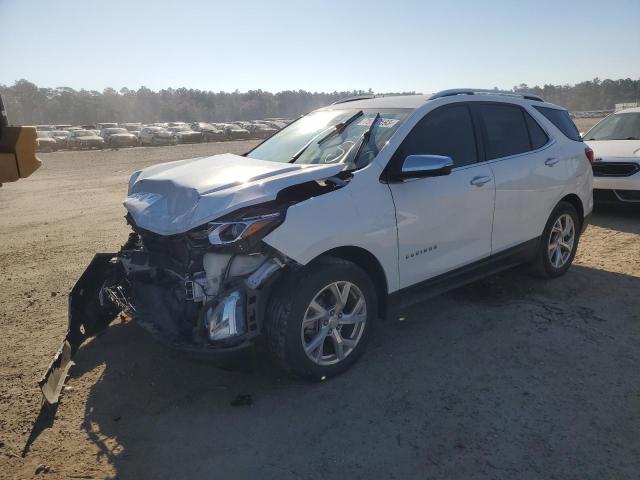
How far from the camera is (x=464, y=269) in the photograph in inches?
165

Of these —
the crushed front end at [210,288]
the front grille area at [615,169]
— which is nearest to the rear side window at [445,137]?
the crushed front end at [210,288]

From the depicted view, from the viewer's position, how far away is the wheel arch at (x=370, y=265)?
11.2ft

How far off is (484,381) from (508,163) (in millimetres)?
2097

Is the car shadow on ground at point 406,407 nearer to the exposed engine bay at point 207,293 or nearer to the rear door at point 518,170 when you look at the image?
the exposed engine bay at point 207,293

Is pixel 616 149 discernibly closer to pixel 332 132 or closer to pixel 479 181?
pixel 479 181

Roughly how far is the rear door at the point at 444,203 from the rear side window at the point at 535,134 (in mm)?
917

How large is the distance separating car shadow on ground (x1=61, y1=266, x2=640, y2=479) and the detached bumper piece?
0.23 metres

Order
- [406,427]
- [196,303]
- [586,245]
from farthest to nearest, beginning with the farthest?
[586,245], [196,303], [406,427]

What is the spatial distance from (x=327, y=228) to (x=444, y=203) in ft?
3.86

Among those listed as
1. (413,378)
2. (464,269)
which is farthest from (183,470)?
(464,269)

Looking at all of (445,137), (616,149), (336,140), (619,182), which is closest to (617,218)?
(619,182)

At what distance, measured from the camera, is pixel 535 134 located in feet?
15.9

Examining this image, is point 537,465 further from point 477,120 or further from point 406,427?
point 477,120

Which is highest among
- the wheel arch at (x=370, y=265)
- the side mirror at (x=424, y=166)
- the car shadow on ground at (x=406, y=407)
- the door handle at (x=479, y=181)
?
the side mirror at (x=424, y=166)
